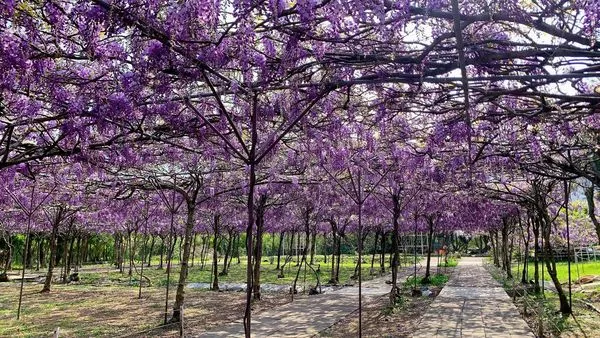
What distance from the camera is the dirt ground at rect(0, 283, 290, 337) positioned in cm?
969

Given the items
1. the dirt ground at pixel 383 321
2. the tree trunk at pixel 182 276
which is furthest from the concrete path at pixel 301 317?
the tree trunk at pixel 182 276

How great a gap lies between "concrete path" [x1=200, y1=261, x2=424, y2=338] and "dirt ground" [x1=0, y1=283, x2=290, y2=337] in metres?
0.59

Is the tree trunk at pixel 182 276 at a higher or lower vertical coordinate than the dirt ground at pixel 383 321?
higher

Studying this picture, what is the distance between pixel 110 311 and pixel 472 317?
8.88 m

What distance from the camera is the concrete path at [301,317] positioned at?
29.9 feet

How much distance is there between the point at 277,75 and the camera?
457 centimetres

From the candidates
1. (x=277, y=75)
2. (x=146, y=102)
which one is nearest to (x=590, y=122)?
(x=277, y=75)

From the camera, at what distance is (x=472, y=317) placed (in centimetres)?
1098

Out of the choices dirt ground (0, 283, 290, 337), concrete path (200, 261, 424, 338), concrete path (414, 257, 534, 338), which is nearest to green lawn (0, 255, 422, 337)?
dirt ground (0, 283, 290, 337)

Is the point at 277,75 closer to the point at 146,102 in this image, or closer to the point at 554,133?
the point at 146,102

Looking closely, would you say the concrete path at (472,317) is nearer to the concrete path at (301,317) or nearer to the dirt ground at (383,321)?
the dirt ground at (383,321)

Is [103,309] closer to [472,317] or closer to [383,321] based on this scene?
[383,321]

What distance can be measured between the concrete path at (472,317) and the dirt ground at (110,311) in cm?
424

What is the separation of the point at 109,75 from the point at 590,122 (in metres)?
6.18
